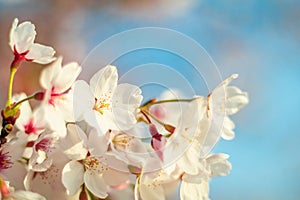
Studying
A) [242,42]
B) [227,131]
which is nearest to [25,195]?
[227,131]

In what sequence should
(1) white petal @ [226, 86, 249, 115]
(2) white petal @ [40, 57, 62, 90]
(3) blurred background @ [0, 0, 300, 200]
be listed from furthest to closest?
(3) blurred background @ [0, 0, 300, 200] < (1) white petal @ [226, 86, 249, 115] < (2) white petal @ [40, 57, 62, 90]

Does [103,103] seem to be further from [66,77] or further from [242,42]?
[242,42]

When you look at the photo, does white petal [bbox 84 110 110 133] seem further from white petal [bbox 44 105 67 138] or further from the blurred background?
the blurred background

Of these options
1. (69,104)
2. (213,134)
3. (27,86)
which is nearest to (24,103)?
(69,104)

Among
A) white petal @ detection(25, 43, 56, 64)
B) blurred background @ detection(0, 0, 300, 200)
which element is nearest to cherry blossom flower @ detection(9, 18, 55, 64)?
white petal @ detection(25, 43, 56, 64)

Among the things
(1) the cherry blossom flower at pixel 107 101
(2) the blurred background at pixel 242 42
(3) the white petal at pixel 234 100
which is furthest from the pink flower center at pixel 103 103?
(2) the blurred background at pixel 242 42

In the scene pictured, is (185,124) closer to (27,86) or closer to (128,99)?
(128,99)
